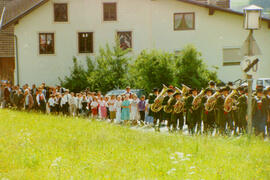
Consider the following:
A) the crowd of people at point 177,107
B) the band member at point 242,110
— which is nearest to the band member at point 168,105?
the crowd of people at point 177,107

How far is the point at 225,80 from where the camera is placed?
3409 centimetres

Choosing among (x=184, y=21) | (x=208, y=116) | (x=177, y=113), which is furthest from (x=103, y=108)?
(x=184, y=21)

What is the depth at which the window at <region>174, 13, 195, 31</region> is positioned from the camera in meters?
33.5

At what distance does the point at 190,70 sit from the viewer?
27312 mm

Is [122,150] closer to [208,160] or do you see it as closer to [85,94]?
[208,160]

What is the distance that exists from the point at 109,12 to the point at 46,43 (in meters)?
5.75

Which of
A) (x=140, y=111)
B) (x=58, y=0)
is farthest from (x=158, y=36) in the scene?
(x=140, y=111)

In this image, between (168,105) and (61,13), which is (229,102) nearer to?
(168,105)

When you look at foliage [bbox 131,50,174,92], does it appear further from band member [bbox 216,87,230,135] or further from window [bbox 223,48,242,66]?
band member [bbox 216,87,230,135]

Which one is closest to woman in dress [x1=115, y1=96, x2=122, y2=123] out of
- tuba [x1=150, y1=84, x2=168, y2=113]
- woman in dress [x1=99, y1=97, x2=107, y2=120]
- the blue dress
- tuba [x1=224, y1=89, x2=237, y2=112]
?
the blue dress

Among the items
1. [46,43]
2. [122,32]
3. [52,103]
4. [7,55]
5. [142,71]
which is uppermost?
[122,32]

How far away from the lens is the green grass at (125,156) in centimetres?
784

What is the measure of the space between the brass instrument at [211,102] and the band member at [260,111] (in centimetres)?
135

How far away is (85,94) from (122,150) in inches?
480
